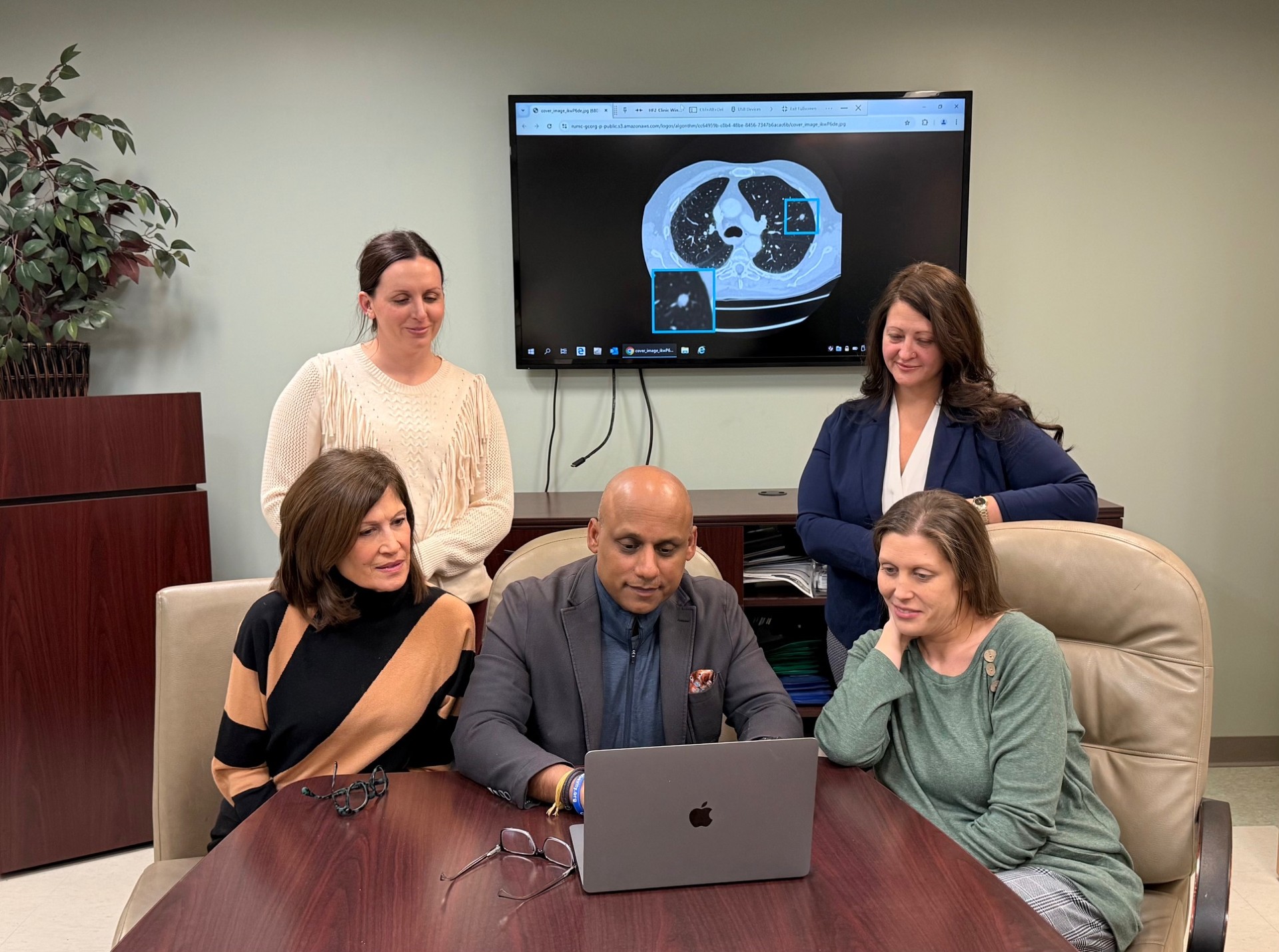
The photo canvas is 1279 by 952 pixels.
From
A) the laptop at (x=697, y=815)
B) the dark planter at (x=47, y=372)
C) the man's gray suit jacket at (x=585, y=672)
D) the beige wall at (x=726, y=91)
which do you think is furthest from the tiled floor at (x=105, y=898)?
the laptop at (x=697, y=815)

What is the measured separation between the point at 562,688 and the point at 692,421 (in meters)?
1.94

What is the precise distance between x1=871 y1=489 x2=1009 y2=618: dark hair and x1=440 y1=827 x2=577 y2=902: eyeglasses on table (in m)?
0.76

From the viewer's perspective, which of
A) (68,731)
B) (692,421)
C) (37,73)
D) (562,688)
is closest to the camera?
(562,688)

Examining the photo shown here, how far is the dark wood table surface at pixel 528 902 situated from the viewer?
44.7 inches

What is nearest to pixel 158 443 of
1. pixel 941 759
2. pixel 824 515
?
pixel 824 515

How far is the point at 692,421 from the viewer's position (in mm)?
3566

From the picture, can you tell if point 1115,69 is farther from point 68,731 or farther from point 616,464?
point 68,731

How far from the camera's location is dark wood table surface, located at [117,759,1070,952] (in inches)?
44.7

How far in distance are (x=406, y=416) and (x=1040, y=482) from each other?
4.39 ft

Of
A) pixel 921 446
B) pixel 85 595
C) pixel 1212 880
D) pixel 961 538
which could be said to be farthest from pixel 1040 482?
pixel 85 595

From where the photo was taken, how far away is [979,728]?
167cm

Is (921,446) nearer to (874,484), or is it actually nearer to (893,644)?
(874,484)

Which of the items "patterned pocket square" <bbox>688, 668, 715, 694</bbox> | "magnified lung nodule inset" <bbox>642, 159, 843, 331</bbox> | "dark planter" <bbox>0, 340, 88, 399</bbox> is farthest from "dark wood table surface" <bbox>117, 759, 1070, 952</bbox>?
"magnified lung nodule inset" <bbox>642, 159, 843, 331</bbox>

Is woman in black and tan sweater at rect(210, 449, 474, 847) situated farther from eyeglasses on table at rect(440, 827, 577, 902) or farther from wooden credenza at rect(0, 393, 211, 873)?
wooden credenza at rect(0, 393, 211, 873)
